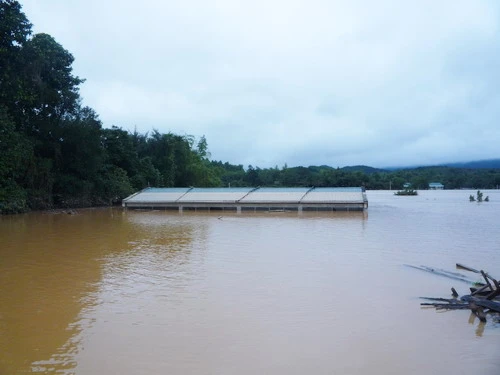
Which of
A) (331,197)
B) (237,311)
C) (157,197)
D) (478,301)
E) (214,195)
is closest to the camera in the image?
(478,301)

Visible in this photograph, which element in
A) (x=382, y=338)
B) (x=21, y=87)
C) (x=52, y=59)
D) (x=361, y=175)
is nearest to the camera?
(x=382, y=338)

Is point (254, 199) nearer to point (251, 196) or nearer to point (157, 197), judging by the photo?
point (251, 196)

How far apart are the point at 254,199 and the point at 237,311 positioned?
24.4 meters

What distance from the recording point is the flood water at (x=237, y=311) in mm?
5203

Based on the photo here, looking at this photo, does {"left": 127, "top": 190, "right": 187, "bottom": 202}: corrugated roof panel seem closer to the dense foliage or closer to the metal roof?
the metal roof

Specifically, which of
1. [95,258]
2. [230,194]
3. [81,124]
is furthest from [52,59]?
[95,258]

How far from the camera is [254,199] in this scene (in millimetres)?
31375

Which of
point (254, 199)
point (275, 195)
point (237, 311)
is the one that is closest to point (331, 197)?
point (275, 195)

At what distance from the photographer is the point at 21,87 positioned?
83.7 feet

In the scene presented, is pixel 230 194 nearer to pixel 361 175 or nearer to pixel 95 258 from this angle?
pixel 95 258

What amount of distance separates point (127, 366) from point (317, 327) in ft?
8.86

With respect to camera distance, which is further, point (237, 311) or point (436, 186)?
point (436, 186)

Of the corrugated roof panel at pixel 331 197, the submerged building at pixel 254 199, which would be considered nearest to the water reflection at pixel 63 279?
the submerged building at pixel 254 199

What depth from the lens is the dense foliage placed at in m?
25.5
